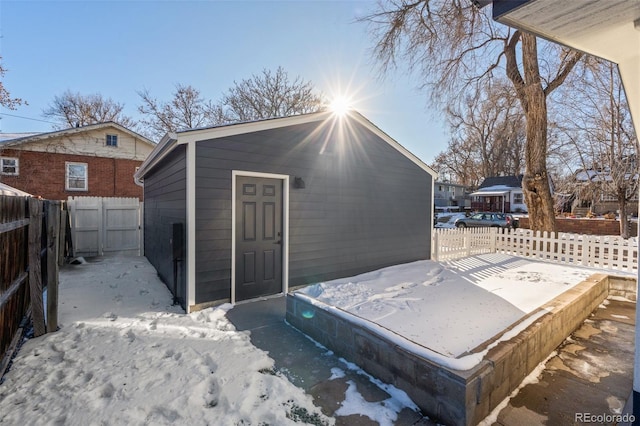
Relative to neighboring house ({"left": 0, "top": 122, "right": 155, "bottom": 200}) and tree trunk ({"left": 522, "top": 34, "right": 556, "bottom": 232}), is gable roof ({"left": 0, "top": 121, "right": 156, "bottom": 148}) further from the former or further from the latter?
tree trunk ({"left": 522, "top": 34, "right": 556, "bottom": 232})

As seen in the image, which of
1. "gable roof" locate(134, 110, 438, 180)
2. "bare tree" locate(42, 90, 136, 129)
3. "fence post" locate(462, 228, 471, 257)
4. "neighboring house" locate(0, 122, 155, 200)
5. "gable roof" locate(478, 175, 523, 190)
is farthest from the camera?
"gable roof" locate(478, 175, 523, 190)

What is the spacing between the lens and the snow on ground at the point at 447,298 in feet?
10.1

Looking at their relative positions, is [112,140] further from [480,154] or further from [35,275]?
[480,154]

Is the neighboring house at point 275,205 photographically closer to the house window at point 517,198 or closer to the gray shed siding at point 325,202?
the gray shed siding at point 325,202

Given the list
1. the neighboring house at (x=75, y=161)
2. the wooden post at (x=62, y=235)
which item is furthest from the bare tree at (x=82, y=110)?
the wooden post at (x=62, y=235)

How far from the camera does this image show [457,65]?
34.4 ft

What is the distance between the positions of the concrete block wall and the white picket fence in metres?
4.27

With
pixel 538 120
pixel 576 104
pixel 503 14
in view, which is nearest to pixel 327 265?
pixel 503 14

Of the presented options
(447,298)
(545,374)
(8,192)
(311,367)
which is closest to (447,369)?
(311,367)

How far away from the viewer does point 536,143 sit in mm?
9695

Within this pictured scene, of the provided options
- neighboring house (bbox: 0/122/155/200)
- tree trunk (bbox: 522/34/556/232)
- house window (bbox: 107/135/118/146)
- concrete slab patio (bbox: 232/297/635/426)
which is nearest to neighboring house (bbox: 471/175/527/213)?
tree trunk (bbox: 522/34/556/232)

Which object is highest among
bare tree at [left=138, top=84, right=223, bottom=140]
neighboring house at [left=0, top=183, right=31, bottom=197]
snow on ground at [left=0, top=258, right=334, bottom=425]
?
bare tree at [left=138, top=84, right=223, bottom=140]

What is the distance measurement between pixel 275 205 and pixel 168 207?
2142mm

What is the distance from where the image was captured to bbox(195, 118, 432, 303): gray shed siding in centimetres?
441
